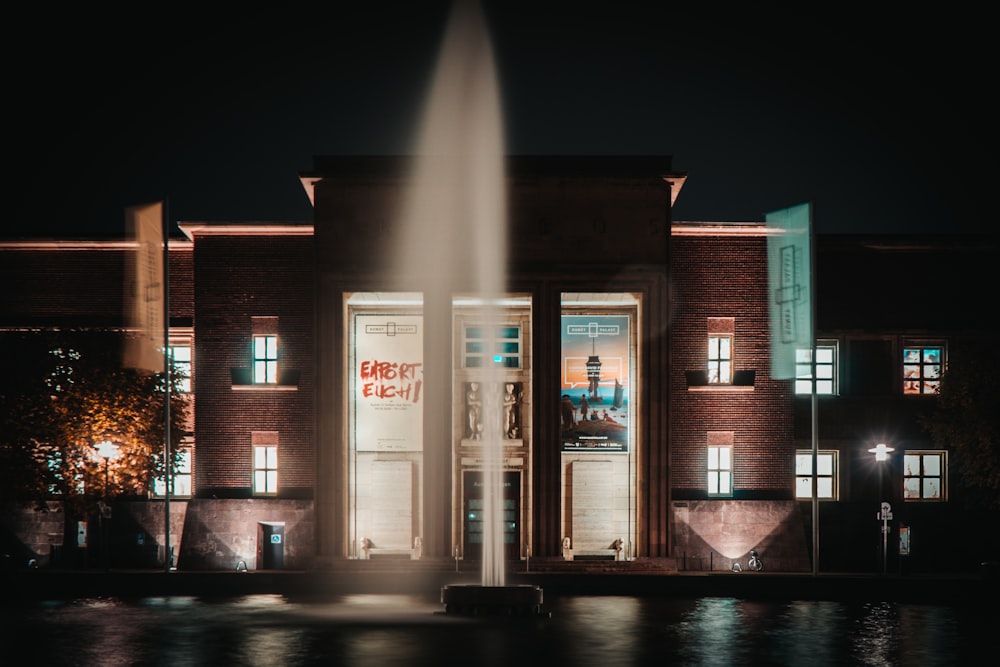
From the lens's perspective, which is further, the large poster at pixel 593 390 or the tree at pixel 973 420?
the large poster at pixel 593 390

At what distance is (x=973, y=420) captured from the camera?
1314 inches

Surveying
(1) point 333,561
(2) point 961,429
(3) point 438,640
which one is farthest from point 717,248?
(3) point 438,640

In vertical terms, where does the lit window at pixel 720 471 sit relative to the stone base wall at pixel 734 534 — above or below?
above

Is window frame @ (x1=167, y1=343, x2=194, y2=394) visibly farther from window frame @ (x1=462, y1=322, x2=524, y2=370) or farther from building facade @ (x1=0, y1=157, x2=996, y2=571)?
window frame @ (x1=462, y1=322, x2=524, y2=370)

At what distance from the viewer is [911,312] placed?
37.0 metres

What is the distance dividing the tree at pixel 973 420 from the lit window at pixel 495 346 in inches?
546

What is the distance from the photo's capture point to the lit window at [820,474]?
120 feet

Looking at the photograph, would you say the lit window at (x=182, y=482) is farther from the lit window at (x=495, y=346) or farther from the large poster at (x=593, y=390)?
the large poster at (x=593, y=390)

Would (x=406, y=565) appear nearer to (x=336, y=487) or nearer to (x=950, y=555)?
(x=336, y=487)

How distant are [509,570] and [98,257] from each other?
61.2 ft

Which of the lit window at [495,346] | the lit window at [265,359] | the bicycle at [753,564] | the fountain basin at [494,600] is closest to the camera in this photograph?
the fountain basin at [494,600]

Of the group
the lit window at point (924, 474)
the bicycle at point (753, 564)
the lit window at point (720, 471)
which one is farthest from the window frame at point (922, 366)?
the bicycle at point (753, 564)

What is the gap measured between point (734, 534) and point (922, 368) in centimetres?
905

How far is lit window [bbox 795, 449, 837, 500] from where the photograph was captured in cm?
3644
